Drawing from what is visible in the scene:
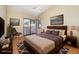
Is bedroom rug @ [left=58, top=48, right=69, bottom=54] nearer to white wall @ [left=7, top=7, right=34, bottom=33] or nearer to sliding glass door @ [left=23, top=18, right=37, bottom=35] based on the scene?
sliding glass door @ [left=23, top=18, right=37, bottom=35]

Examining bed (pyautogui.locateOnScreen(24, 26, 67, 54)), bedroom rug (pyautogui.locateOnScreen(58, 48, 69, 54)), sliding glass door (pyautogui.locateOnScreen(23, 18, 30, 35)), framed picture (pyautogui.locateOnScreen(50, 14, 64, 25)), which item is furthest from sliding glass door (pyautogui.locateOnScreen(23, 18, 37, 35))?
bedroom rug (pyautogui.locateOnScreen(58, 48, 69, 54))

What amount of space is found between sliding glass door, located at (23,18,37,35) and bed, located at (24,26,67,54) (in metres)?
0.11

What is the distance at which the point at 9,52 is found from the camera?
1664 mm

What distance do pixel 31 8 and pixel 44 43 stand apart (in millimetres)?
761

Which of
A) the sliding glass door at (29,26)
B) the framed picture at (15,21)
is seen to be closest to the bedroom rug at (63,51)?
the sliding glass door at (29,26)

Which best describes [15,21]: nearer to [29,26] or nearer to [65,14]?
[29,26]

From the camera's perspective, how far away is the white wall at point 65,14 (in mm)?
1685

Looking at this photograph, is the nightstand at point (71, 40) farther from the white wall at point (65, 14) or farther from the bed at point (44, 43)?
the white wall at point (65, 14)

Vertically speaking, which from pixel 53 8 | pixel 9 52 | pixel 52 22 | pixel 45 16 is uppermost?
pixel 53 8

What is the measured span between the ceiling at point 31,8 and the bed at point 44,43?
46 cm

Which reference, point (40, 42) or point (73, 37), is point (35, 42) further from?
point (73, 37)

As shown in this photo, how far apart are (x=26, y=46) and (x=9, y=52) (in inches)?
13.9

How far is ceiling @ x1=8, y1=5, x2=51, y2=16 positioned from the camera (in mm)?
1683
